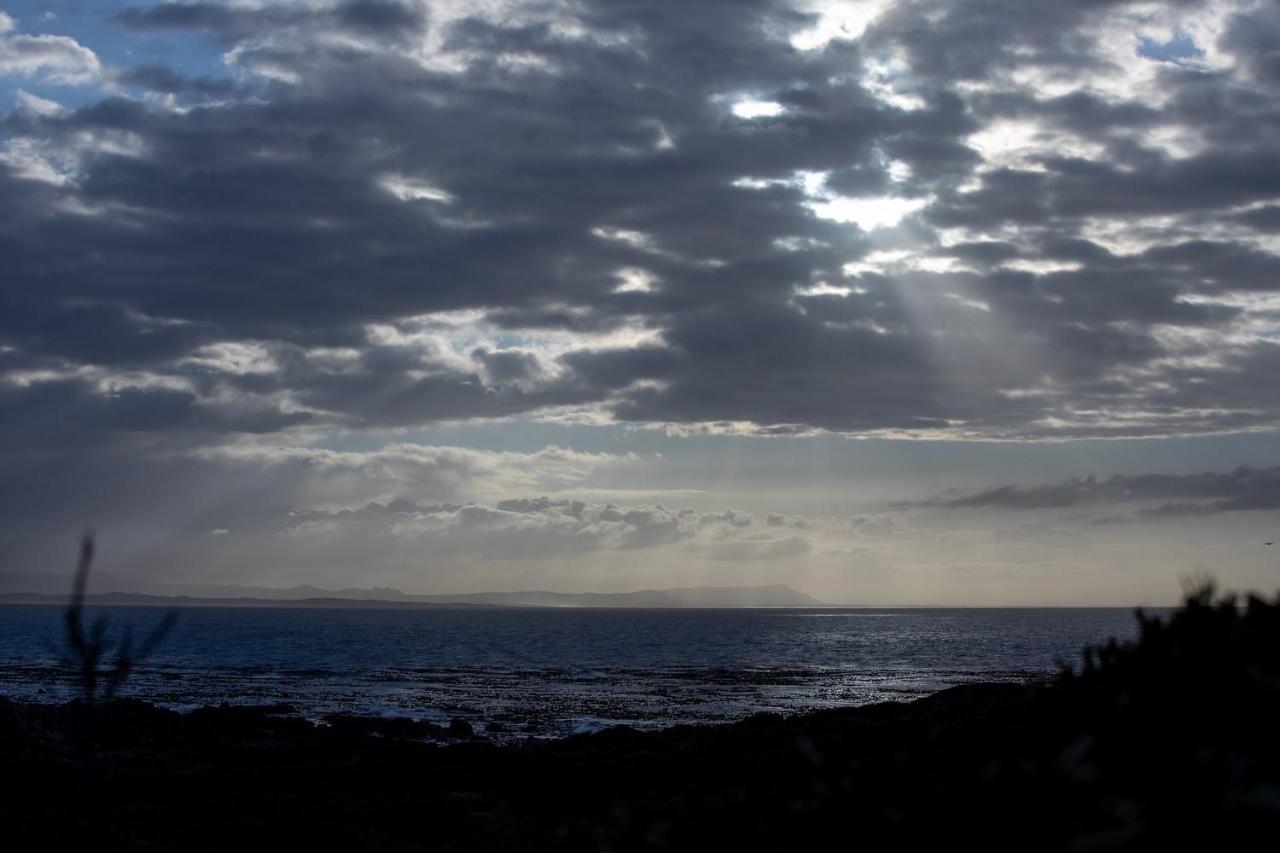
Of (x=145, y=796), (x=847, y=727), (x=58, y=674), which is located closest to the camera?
(x=145, y=796)

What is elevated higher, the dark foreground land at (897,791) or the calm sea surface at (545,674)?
the dark foreground land at (897,791)

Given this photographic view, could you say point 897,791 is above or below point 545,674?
above

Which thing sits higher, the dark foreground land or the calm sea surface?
the dark foreground land

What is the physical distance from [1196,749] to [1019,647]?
111377 millimetres

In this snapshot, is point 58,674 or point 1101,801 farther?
point 58,674

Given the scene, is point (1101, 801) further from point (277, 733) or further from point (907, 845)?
point (277, 733)

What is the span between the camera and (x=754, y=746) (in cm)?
2980

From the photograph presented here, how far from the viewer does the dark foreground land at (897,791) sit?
7418 millimetres

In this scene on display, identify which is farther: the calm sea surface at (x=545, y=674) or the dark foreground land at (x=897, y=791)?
the calm sea surface at (x=545, y=674)

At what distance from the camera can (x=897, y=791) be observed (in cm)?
880

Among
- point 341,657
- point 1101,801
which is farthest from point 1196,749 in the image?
point 341,657

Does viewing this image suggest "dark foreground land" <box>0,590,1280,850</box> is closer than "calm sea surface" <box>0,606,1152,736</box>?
Yes

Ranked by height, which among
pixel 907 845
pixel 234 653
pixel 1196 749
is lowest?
pixel 234 653

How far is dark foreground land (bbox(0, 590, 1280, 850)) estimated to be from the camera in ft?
24.3
